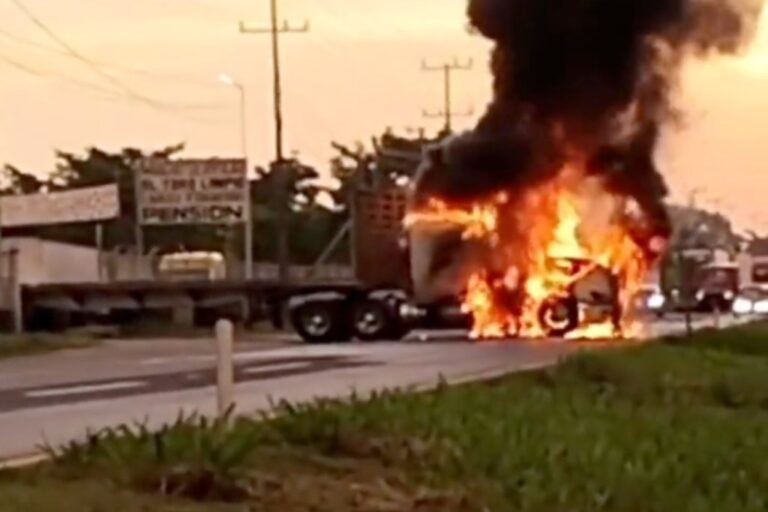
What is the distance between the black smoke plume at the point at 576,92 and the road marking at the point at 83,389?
23.2 m

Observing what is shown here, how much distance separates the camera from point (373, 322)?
5281 cm

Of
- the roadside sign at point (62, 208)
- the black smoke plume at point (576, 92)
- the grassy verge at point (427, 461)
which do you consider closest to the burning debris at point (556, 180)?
the black smoke plume at point (576, 92)

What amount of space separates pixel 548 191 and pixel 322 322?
6232 millimetres

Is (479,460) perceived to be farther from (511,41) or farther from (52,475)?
(511,41)

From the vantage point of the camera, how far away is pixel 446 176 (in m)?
52.6

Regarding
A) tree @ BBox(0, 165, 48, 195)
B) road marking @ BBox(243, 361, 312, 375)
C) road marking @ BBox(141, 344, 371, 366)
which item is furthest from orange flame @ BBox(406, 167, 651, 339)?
tree @ BBox(0, 165, 48, 195)

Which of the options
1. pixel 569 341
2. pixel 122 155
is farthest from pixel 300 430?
pixel 122 155

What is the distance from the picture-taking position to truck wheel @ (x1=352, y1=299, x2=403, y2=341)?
172ft

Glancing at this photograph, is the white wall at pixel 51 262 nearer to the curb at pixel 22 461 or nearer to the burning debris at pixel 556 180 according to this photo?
the burning debris at pixel 556 180

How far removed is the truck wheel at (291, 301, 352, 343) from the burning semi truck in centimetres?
6

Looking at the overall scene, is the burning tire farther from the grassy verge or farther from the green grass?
the grassy verge

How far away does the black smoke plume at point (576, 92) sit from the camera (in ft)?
162

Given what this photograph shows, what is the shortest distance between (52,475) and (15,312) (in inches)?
1813

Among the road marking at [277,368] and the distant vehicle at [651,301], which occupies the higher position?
the distant vehicle at [651,301]
